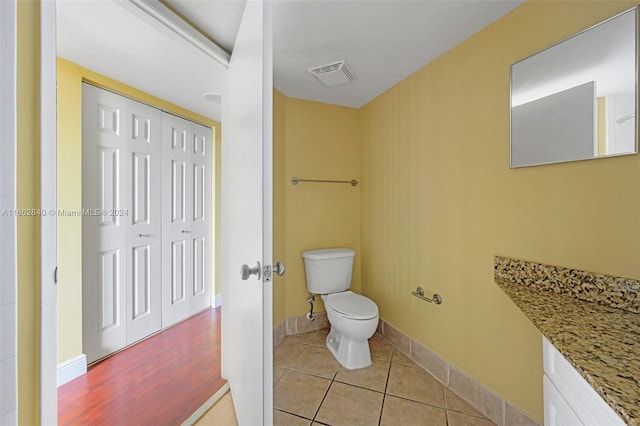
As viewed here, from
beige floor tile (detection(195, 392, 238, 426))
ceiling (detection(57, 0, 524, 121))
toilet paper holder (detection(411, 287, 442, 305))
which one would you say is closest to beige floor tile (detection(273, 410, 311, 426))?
beige floor tile (detection(195, 392, 238, 426))

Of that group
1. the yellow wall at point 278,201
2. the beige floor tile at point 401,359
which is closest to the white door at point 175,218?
the yellow wall at point 278,201

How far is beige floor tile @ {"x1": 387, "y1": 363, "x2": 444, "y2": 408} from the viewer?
1.53m

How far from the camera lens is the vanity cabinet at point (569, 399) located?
575 millimetres

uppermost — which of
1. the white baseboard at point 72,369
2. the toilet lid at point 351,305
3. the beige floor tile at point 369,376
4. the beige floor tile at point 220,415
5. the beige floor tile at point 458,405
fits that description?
the toilet lid at point 351,305

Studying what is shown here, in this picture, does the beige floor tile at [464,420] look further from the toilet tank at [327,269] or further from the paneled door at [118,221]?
the paneled door at [118,221]

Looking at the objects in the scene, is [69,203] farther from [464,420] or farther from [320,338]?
[464,420]

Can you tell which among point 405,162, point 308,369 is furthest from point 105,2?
point 308,369

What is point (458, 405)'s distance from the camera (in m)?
1.47

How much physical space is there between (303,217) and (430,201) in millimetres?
1068

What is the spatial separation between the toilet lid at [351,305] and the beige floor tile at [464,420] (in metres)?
0.65

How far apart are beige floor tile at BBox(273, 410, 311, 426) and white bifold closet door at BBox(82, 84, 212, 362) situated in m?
1.43

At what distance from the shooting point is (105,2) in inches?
44.8

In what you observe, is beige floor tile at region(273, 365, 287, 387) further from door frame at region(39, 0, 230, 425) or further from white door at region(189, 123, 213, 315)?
white door at region(189, 123, 213, 315)

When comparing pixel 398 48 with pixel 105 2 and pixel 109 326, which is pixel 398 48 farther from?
pixel 109 326
